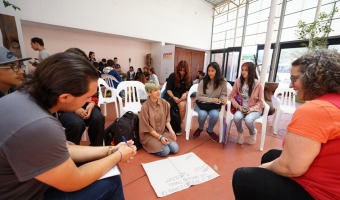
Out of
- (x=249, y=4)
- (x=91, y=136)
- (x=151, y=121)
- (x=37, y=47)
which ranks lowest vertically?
(x=91, y=136)

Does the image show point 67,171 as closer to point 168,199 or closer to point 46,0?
point 168,199

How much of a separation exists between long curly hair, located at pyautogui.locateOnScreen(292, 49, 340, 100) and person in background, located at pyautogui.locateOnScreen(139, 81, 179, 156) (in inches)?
56.1

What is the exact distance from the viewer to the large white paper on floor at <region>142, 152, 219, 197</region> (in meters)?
1.44

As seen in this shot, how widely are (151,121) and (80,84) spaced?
4.44ft

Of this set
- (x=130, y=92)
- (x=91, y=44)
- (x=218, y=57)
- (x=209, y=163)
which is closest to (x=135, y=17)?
(x=91, y=44)

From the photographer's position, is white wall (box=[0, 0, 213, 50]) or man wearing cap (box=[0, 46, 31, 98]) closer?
man wearing cap (box=[0, 46, 31, 98])

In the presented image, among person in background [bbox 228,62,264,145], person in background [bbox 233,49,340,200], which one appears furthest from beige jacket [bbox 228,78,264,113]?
person in background [bbox 233,49,340,200]

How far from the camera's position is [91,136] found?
6.04ft

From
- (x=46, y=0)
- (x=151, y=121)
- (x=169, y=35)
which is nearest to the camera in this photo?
(x=151, y=121)

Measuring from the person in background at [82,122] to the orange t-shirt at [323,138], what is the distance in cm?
169

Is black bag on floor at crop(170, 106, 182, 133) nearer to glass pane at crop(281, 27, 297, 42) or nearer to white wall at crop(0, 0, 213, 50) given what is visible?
white wall at crop(0, 0, 213, 50)

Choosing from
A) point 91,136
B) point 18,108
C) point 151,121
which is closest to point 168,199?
point 151,121

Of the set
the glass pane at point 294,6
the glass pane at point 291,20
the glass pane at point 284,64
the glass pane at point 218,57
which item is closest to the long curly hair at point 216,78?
the glass pane at point 284,64

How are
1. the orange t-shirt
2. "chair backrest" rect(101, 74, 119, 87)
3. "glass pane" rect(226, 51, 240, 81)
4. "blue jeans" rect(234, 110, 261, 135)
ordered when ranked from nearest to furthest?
the orange t-shirt → "blue jeans" rect(234, 110, 261, 135) → "chair backrest" rect(101, 74, 119, 87) → "glass pane" rect(226, 51, 240, 81)
